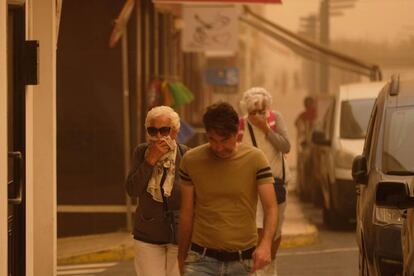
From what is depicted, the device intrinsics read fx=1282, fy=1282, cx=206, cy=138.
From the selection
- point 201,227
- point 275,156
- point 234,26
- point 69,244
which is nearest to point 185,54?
point 234,26

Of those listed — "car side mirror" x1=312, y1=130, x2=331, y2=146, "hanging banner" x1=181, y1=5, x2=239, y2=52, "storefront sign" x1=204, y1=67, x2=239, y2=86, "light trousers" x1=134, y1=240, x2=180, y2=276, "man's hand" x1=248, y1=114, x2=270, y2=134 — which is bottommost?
"light trousers" x1=134, y1=240, x2=180, y2=276

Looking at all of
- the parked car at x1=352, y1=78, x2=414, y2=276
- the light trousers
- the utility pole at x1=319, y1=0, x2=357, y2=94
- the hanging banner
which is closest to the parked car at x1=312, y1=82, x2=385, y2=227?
the hanging banner

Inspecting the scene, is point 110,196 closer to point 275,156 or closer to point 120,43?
point 120,43

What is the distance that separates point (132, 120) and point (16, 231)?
306 inches

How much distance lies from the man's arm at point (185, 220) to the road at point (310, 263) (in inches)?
220

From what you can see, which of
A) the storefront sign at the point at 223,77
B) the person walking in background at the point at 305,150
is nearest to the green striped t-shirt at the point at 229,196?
the person walking in background at the point at 305,150

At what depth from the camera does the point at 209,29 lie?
70.6 feet

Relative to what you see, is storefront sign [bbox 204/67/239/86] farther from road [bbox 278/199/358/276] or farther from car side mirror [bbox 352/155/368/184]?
car side mirror [bbox 352/155/368/184]

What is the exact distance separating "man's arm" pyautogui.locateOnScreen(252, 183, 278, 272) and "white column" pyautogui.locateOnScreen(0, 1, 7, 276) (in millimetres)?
1651

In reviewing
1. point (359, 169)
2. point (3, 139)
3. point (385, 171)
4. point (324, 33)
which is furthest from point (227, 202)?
point (324, 33)

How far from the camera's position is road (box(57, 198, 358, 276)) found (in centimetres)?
1293

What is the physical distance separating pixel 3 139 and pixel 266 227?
1.74 metres

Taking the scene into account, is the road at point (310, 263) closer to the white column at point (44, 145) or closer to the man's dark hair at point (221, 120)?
the white column at point (44, 145)

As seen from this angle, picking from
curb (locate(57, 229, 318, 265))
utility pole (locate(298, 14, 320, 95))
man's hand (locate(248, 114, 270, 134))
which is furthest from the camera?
utility pole (locate(298, 14, 320, 95))
